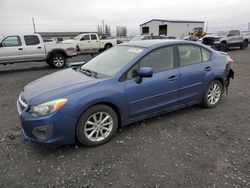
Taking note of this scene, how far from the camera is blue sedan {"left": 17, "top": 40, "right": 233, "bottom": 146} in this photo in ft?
9.43

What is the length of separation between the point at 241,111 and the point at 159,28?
3453 cm

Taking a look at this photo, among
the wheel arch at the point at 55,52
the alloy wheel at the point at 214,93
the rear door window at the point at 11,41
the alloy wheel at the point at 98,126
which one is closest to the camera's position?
the alloy wheel at the point at 98,126

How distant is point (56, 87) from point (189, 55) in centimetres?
262

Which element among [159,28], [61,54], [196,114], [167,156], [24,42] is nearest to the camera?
[167,156]

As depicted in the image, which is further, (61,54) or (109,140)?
(61,54)

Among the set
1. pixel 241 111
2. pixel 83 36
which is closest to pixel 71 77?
pixel 241 111

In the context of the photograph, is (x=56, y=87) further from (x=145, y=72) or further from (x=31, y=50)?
(x=31, y=50)

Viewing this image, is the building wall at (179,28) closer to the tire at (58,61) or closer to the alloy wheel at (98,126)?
the tire at (58,61)

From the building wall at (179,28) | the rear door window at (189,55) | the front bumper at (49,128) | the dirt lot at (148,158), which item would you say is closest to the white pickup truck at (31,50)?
the dirt lot at (148,158)

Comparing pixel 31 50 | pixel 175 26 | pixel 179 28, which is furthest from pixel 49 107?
pixel 179 28

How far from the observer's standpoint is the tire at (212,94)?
4.50 meters

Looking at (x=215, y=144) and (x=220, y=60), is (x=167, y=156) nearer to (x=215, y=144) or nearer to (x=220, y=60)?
(x=215, y=144)

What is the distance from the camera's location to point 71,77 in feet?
11.7

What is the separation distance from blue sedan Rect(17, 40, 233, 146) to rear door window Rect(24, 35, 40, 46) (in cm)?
736
